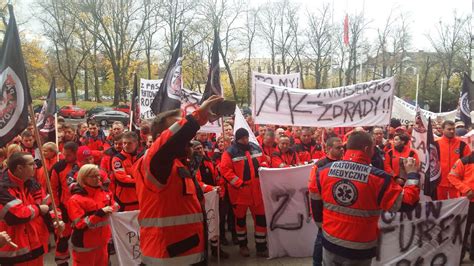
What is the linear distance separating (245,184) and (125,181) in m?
1.75

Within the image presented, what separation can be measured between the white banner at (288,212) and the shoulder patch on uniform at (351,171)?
87.2 inches

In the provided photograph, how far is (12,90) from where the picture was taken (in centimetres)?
388

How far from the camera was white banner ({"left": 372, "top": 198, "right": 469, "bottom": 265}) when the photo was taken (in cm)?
507

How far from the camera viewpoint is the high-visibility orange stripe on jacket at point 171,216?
2820mm

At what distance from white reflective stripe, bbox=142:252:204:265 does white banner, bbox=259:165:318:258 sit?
121 inches

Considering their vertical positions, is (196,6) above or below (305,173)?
above

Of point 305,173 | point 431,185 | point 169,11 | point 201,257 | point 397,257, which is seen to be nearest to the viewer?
point 201,257

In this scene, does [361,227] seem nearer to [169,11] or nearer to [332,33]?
[169,11]

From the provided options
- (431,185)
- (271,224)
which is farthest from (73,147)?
(431,185)

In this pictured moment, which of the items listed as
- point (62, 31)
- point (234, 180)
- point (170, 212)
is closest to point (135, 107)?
point (234, 180)

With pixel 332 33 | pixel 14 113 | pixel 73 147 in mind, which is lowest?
pixel 73 147

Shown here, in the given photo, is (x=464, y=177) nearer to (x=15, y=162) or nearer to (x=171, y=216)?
(x=171, y=216)

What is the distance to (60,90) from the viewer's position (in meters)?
67.8

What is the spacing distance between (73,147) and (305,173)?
3318 millimetres
